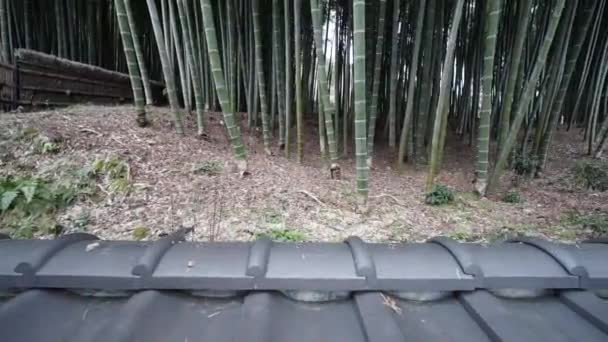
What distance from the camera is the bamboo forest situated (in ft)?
7.27

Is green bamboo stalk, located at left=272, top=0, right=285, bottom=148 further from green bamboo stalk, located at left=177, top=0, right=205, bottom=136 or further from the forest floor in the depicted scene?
green bamboo stalk, located at left=177, top=0, right=205, bottom=136

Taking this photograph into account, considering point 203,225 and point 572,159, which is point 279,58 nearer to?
point 203,225

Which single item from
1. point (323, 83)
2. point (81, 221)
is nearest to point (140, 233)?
point (81, 221)

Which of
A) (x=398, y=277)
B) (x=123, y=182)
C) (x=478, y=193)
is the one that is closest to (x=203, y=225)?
(x=123, y=182)

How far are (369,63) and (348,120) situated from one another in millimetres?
1007

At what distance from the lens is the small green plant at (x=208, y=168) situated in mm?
2633

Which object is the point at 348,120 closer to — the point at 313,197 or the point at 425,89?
the point at 425,89

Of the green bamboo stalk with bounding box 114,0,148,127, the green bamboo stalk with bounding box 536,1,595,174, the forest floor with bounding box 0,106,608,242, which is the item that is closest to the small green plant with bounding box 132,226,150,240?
the forest floor with bounding box 0,106,608,242

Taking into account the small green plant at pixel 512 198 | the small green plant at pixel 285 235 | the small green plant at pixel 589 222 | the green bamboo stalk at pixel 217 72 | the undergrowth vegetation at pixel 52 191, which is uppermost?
the green bamboo stalk at pixel 217 72

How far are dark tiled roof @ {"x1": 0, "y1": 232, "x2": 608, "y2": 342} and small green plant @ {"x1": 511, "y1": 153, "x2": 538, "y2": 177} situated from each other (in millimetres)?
2912

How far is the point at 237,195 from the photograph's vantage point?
2381 millimetres

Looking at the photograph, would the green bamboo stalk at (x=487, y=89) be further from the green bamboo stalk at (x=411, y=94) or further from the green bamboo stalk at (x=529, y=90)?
the green bamboo stalk at (x=411, y=94)

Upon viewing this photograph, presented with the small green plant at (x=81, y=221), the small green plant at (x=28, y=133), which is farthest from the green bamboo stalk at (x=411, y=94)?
the small green plant at (x=28, y=133)

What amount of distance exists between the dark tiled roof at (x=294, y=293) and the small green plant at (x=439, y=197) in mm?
1671
